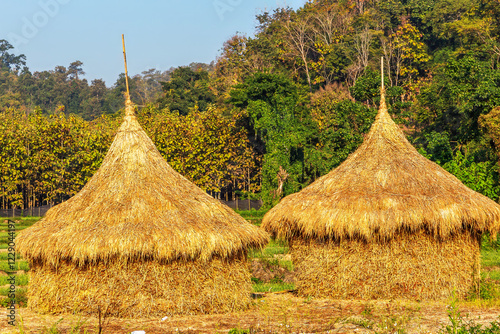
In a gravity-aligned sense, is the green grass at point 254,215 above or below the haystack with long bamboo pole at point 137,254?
below

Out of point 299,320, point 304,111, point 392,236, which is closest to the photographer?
point 299,320

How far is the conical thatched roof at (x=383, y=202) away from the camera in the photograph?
43.4ft

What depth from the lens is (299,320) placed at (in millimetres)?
11180

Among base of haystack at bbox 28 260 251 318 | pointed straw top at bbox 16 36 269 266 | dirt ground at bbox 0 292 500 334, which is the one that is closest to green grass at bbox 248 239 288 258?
dirt ground at bbox 0 292 500 334

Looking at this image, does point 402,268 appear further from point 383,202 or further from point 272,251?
point 272,251

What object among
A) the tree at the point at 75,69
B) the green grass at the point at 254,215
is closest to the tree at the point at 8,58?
the tree at the point at 75,69

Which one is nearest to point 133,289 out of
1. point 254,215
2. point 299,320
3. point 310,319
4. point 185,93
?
point 299,320

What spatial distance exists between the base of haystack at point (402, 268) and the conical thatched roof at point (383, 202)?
305 mm

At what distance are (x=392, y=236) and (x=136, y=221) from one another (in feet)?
17.8

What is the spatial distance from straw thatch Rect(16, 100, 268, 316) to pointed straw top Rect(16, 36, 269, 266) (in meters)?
0.02

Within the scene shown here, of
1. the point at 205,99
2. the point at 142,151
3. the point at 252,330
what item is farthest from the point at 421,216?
the point at 205,99

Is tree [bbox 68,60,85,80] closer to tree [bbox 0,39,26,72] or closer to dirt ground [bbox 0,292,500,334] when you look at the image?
tree [bbox 0,39,26,72]

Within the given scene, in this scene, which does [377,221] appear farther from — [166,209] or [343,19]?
[343,19]

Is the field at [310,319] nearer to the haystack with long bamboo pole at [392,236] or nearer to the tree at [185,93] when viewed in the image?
the haystack with long bamboo pole at [392,236]
